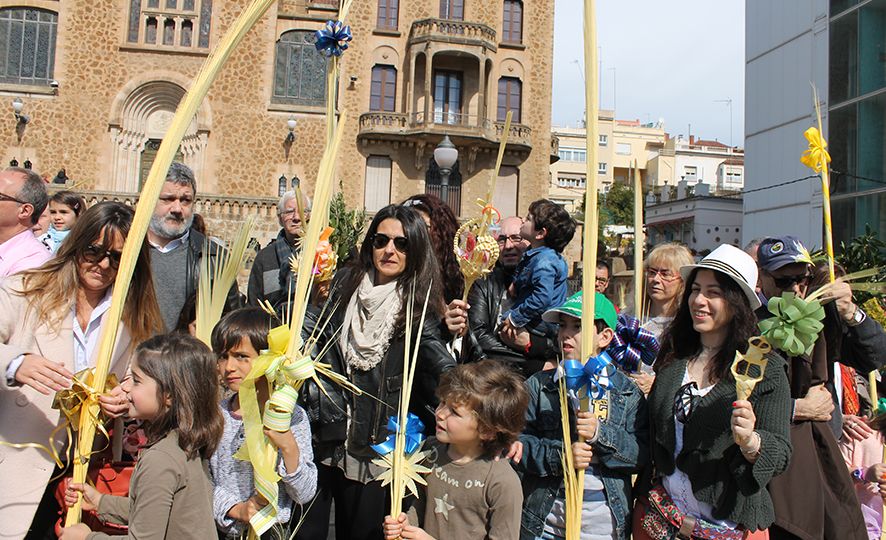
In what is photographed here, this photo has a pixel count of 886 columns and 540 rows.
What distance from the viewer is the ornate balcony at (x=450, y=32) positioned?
93.3ft

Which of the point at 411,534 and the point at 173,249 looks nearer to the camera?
the point at 411,534

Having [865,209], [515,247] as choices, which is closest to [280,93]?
[865,209]

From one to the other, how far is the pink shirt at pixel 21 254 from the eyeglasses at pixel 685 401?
8.65ft

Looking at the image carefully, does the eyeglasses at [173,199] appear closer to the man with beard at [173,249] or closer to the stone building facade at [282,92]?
the man with beard at [173,249]

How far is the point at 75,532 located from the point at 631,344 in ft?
8.77

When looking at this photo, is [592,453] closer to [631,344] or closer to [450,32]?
[631,344]

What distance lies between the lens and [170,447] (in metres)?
2.51

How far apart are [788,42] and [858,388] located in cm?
1898

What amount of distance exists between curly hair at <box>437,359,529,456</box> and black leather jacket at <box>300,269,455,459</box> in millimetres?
252

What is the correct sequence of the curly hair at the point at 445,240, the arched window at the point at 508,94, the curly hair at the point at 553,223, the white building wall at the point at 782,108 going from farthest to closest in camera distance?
1. the arched window at the point at 508,94
2. the white building wall at the point at 782,108
3. the curly hair at the point at 553,223
4. the curly hair at the point at 445,240

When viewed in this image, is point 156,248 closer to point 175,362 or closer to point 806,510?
point 175,362

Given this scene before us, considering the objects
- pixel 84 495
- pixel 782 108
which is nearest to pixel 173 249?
pixel 84 495

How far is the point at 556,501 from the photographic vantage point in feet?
9.99

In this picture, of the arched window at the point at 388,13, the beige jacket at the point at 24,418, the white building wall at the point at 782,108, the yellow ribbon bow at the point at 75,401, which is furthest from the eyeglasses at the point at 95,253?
the arched window at the point at 388,13
